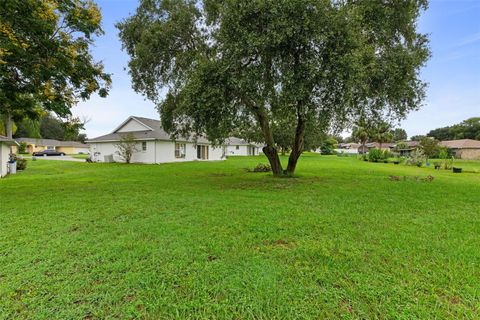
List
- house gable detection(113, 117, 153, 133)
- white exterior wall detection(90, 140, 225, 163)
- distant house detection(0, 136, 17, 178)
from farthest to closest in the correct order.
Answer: house gable detection(113, 117, 153, 133), white exterior wall detection(90, 140, 225, 163), distant house detection(0, 136, 17, 178)

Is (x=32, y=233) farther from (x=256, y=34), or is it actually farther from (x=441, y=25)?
(x=441, y=25)

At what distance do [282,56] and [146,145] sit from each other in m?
19.4

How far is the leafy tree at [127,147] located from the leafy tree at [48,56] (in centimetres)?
1493

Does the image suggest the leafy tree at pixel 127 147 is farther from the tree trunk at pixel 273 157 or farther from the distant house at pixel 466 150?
the distant house at pixel 466 150

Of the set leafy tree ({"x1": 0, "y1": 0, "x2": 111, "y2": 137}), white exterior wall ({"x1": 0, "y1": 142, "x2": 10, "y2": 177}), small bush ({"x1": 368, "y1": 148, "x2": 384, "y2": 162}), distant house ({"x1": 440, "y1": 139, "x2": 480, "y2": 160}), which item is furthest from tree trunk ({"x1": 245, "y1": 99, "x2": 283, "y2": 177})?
distant house ({"x1": 440, "y1": 139, "x2": 480, "y2": 160})

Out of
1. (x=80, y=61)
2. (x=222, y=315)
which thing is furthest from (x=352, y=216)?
(x=80, y=61)

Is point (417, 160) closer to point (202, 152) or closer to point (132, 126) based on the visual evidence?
point (202, 152)

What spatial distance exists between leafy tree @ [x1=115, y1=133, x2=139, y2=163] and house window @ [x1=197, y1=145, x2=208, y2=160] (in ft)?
23.3

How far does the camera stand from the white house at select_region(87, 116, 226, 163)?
24.3 m

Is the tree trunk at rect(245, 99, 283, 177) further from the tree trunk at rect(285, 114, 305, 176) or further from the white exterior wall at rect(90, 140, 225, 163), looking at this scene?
the white exterior wall at rect(90, 140, 225, 163)

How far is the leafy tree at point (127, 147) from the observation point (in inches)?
958

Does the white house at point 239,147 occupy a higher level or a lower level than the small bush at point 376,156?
higher

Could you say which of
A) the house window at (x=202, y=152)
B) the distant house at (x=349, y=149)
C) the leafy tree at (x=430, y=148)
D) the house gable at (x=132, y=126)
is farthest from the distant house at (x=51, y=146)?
the leafy tree at (x=430, y=148)

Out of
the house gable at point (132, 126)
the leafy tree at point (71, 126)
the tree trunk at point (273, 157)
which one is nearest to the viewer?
the leafy tree at point (71, 126)
